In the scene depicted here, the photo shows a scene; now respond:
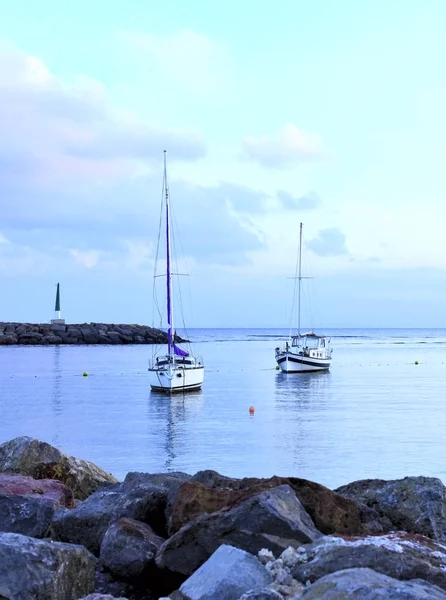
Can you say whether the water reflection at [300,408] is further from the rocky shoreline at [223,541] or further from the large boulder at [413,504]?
the rocky shoreline at [223,541]

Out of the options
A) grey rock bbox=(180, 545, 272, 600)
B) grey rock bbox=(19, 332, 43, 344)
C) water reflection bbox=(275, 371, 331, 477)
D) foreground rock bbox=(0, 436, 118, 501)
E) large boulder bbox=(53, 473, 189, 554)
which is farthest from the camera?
grey rock bbox=(19, 332, 43, 344)

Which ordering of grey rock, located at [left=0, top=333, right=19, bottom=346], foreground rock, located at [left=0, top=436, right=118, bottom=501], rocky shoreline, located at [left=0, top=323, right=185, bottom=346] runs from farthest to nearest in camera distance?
1. rocky shoreline, located at [left=0, top=323, right=185, bottom=346]
2. grey rock, located at [left=0, top=333, right=19, bottom=346]
3. foreground rock, located at [left=0, top=436, right=118, bottom=501]

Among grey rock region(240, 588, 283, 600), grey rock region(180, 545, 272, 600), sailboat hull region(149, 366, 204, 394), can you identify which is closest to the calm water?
sailboat hull region(149, 366, 204, 394)

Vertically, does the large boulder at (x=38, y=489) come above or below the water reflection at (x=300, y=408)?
above

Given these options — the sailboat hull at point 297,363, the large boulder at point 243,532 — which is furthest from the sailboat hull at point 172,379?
the large boulder at point 243,532

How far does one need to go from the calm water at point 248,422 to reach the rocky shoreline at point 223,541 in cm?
977

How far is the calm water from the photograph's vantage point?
1927 cm

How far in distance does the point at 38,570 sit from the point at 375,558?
2.24m

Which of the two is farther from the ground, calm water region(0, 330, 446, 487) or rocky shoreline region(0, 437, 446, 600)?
rocky shoreline region(0, 437, 446, 600)

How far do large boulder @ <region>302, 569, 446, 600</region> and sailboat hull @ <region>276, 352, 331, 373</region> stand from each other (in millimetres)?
50365

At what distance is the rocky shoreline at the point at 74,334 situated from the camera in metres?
104

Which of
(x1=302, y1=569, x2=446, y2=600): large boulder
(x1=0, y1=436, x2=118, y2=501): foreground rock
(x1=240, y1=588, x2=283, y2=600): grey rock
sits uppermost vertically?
(x1=302, y1=569, x2=446, y2=600): large boulder

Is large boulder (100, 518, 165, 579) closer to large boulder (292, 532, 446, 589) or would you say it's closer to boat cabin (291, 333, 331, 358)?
large boulder (292, 532, 446, 589)

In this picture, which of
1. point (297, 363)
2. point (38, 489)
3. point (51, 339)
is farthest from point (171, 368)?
point (51, 339)
